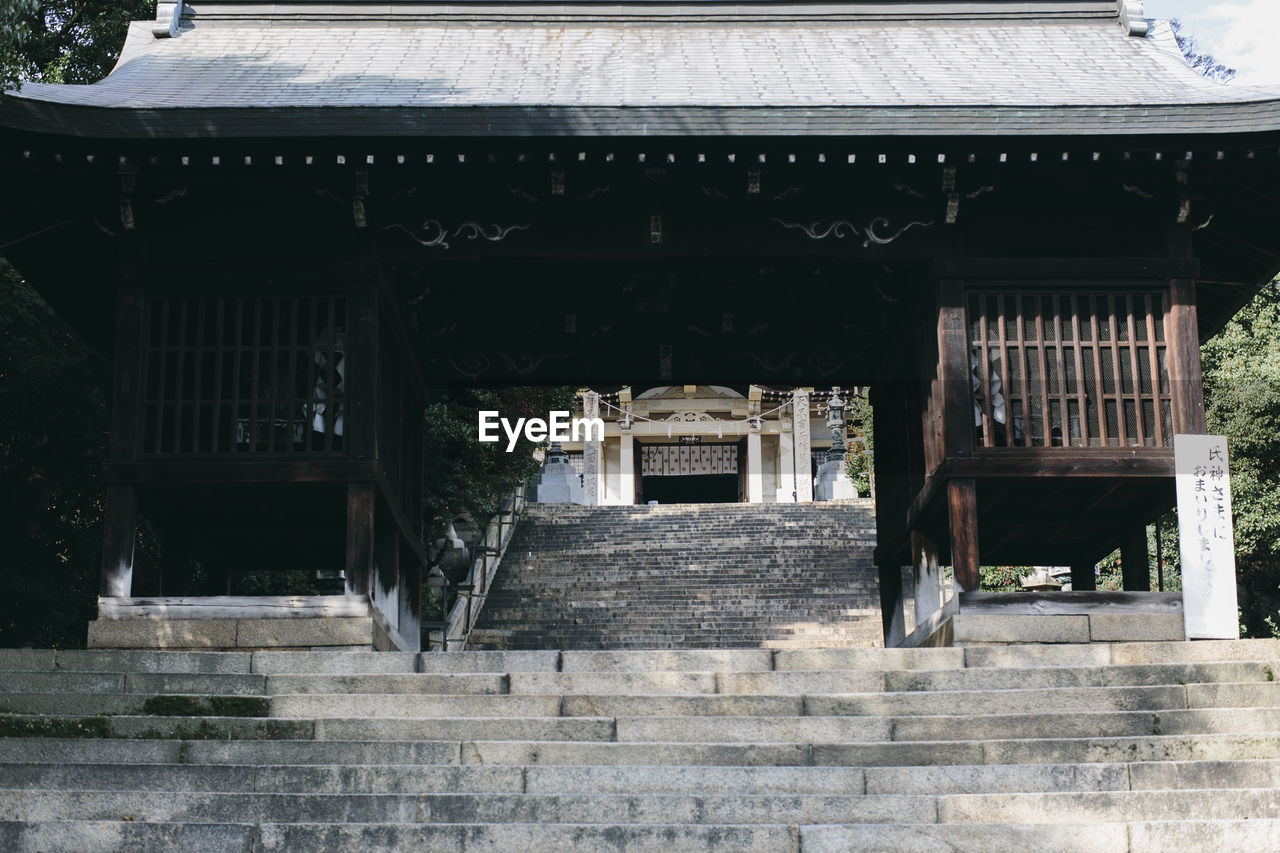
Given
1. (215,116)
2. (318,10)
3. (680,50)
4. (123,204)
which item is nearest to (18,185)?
(123,204)

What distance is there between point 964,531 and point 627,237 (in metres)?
3.56

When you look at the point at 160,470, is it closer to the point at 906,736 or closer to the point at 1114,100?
the point at 906,736

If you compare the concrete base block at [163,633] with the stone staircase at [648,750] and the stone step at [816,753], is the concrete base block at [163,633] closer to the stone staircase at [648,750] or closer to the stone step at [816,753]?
the stone staircase at [648,750]

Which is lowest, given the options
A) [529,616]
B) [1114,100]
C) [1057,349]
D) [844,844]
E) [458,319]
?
[844,844]

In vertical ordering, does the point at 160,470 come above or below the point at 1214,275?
below

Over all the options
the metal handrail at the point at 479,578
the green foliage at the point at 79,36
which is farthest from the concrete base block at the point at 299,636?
the green foliage at the point at 79,36

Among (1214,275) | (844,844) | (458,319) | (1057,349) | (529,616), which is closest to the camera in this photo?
(844,844)

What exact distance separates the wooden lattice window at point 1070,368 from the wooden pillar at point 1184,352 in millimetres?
87

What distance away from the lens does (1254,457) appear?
17734 mm

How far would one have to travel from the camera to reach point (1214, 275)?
12859mm

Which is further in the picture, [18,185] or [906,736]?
[18,185]

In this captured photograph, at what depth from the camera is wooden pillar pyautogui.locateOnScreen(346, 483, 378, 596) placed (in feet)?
34.4

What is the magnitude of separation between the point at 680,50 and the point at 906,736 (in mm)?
7698

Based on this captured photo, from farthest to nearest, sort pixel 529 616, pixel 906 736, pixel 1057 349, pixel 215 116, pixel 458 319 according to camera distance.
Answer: pixel 529 616 → pixel 458 319 → pixel 1057 349 → pixel 215 116 → pixel 906 736
